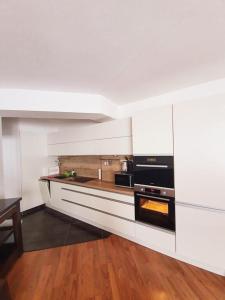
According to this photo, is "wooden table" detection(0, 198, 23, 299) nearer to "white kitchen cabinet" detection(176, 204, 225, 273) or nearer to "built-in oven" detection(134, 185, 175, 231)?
"built-in oven" detection(134, 185, 175, 231)

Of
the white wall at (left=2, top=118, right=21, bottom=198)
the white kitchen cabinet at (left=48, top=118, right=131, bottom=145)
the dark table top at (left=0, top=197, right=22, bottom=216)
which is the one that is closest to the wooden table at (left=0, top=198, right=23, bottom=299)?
the dark table top at (left=0, top=197, right=22, bottom=216)

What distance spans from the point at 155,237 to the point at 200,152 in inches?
51.5

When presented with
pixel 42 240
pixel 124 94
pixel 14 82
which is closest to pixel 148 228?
pixel 42 240

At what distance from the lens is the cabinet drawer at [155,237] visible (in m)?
2.10

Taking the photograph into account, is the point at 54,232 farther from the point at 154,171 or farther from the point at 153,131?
the point at 153,131

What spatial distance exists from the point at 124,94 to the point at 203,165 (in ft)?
4.92

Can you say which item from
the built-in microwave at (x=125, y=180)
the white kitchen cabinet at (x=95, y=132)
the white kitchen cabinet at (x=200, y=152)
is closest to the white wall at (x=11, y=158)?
the white kitchen cabinet at (x=95, y=132)

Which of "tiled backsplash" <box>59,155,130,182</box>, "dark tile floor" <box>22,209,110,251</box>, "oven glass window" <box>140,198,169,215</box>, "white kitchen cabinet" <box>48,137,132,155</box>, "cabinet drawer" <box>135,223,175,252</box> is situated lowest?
"dark tile floor" <box>22,209,110,251</box>

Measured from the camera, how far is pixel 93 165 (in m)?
3.71

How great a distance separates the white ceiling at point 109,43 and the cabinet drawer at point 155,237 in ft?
6.55

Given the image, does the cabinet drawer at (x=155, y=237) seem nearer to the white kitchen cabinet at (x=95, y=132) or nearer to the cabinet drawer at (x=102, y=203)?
the cabinet drawer at (x=102, y=203)

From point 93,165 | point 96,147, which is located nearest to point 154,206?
point 96,147

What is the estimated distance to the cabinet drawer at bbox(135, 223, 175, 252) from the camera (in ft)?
6.90

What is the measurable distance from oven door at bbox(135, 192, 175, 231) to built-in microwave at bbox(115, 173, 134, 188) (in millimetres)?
327
